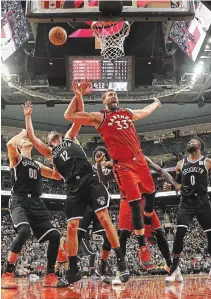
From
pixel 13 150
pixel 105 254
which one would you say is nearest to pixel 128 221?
pixel 105 254

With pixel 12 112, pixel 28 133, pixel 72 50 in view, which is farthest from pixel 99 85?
pixel 12 112

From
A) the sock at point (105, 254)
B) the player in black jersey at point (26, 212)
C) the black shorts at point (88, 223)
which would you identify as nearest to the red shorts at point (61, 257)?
the black shorts at point (88, 223)

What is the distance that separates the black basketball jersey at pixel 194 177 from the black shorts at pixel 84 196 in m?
1.27

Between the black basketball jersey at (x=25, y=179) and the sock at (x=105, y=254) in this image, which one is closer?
A: the black basketball jersey at (x=25, y=179)

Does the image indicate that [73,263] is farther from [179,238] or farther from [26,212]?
[179,238]

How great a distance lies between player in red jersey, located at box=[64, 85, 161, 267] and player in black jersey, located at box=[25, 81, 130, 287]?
0.68 feet

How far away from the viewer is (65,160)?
5375 millimetres

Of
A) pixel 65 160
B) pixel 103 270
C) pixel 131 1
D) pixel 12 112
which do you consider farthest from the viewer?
pixel 12 112

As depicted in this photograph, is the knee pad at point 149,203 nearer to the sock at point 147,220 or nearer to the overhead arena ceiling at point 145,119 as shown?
the sock at point 147,220

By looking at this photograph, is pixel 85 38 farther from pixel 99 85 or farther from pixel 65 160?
pixel 65 160

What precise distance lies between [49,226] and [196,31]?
8373 mm

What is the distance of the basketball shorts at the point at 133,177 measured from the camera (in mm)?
5195

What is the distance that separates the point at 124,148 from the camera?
539cm

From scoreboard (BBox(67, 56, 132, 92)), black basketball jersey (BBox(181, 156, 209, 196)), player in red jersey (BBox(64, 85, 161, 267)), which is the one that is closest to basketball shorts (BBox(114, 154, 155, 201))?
player in red jersey (BBox(64, 85, 161, 267))
